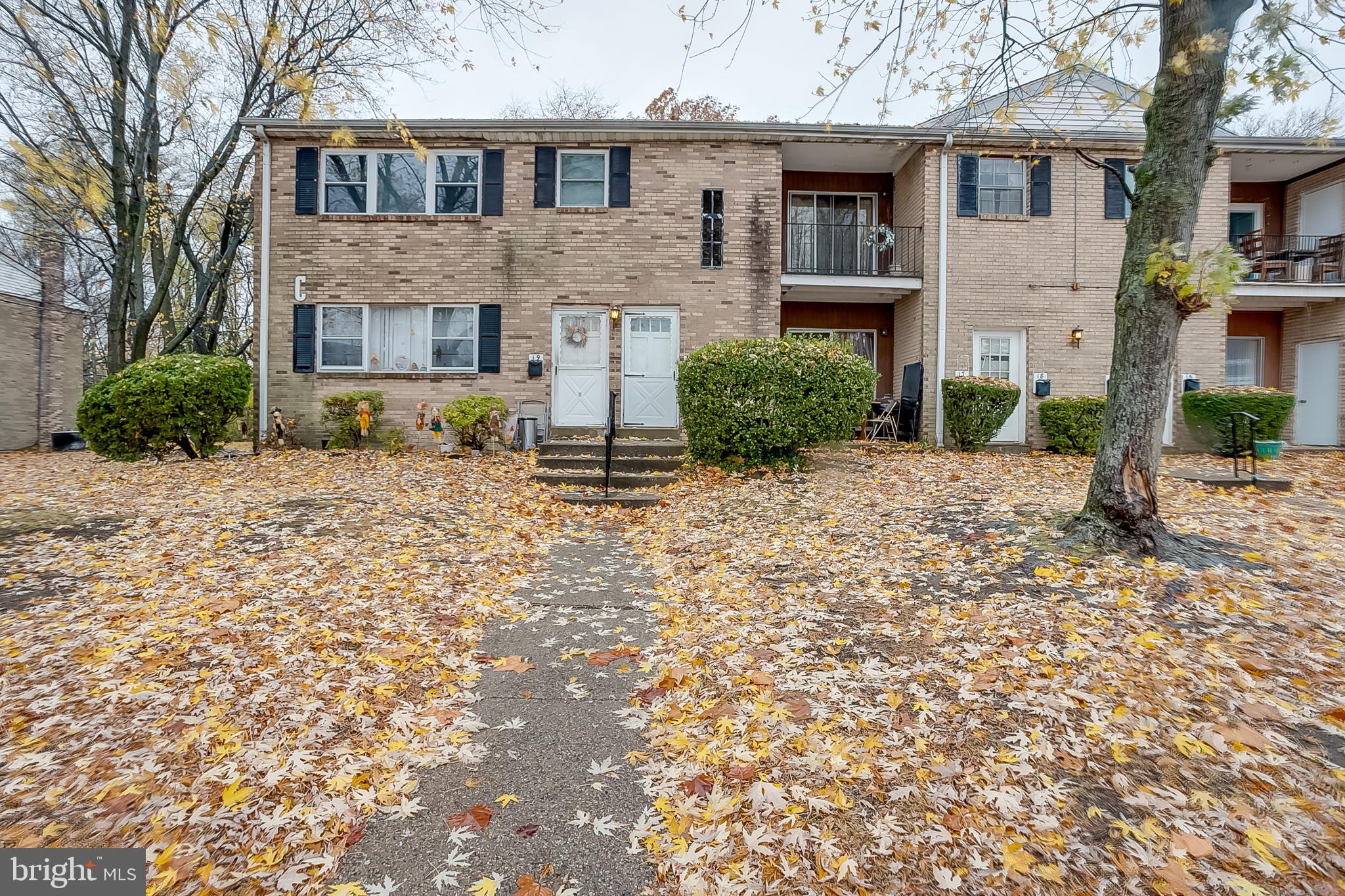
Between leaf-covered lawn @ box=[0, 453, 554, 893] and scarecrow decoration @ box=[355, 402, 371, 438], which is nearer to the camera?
leaf-covered lawn @ box=[0, 453, 554, 893]

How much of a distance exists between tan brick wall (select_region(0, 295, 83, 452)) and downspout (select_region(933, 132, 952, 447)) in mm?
21944

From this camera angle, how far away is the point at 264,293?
12.1 metres

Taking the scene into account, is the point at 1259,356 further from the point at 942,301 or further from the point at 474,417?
the point at 474,417

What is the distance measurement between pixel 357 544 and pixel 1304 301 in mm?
19387

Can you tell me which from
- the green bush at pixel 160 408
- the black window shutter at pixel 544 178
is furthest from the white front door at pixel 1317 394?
the green bush at pixel 160 408

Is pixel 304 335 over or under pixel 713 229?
under

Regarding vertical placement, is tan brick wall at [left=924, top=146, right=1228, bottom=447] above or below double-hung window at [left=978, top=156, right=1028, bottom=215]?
below

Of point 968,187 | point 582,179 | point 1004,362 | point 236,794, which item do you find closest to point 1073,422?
point 1004,362

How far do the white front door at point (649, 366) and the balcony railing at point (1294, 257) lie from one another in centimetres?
1293

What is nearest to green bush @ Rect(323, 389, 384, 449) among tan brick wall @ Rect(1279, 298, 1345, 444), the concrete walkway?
the concrete walkway

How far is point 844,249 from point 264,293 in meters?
12.1

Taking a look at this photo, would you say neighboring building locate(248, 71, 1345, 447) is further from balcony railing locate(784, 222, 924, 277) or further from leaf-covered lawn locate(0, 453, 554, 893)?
leaf-covered lawn locate(0, 453, 554, 893)

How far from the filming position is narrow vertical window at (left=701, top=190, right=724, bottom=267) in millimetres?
12023

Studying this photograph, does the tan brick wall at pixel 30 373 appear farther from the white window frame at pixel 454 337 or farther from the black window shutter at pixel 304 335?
the white window frame at pixel 454 337
